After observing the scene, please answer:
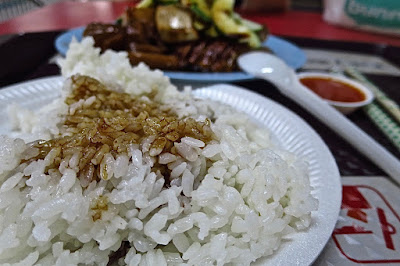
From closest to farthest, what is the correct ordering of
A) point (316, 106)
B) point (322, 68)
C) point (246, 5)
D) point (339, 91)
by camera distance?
point (316, 106)
point (339, 91)
point (322, 68)
point (246, 5)

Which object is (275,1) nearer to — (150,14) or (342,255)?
(150,14)

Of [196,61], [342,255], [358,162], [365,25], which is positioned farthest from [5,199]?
[365,25]

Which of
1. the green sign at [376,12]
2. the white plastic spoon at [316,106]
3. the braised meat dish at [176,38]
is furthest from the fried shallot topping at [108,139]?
the green sign at [376,12]

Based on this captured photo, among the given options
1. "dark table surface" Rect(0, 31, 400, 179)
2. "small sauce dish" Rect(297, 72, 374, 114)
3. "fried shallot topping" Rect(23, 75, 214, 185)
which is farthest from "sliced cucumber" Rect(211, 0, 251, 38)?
"fried shallot topping" Rect(23, 75, 214, 185)

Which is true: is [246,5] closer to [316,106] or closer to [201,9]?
[201,9]

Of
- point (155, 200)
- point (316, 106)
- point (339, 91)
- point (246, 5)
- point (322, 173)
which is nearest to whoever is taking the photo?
point (155, 200)

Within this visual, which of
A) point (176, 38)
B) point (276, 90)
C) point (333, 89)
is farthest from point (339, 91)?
point (176, 38)

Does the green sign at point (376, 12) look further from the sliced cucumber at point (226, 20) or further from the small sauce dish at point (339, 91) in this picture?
the small sauce dish at point (339, 91)

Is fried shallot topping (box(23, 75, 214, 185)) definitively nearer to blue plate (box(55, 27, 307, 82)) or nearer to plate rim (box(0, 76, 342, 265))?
plate rim (box(0, 76, 342, 265))
